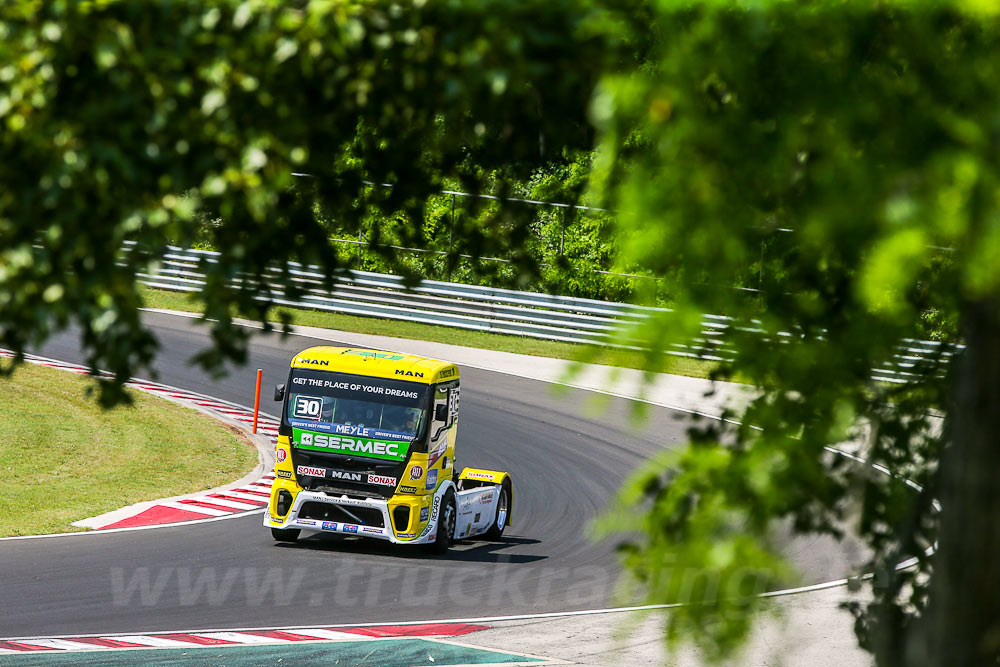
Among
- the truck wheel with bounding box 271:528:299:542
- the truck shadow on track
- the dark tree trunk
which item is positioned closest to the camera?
the dark tree trunk

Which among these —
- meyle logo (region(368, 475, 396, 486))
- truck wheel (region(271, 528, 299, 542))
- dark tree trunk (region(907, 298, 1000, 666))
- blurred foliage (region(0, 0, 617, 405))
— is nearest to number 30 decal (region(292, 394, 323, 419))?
meyle logo (region(368, 475, 396, 486))

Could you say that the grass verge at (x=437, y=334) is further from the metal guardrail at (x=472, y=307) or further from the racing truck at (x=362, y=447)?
the racing truck at (x=362, y=447)

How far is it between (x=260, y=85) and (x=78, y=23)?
63 centimetres

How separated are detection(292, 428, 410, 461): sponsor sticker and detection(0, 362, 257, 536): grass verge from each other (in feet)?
12.1

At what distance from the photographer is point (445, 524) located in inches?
616

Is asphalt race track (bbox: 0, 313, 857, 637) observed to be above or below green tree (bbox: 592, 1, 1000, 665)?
below

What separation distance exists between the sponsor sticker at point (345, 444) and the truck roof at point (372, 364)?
85cm

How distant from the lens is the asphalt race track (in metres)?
12.5

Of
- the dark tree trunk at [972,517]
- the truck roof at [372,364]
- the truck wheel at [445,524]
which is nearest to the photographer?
the dark tree trunk at [972,517]

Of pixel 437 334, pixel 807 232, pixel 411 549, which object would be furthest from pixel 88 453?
pixel 807 232

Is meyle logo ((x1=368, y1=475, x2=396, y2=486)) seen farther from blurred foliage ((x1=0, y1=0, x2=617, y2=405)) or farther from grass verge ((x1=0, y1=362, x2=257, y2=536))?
blurred foliage ((x1=0, y1=0, x2=617, y2=405))

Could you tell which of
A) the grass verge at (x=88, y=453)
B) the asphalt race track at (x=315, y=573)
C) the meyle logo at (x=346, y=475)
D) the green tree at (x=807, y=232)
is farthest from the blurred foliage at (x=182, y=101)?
the grass verge at (x=88, y=453)

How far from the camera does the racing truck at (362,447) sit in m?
14.9

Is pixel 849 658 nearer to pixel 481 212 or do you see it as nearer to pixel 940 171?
pixel 481 212
